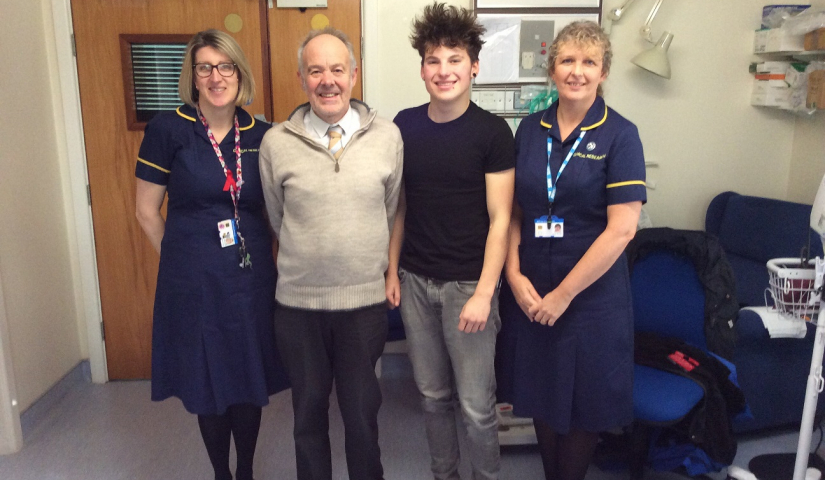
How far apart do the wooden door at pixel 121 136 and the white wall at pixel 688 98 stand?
2.04 feet

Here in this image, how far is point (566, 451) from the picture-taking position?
5.68 feet

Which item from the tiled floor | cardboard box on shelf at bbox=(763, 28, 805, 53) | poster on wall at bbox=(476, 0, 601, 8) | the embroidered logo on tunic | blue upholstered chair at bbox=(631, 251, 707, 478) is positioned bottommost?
the tiled floor

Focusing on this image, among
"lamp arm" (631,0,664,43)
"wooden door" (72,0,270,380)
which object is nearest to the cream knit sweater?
"wooden door" (72,0,270,380)

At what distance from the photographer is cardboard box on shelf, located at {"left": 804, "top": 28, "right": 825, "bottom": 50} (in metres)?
2.43

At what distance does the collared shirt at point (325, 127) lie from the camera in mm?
1565

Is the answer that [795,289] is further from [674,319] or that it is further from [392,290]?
[392,290]

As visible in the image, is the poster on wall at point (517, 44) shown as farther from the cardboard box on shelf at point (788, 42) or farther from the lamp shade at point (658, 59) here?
the cardboard box on shelf at point (788, 42)

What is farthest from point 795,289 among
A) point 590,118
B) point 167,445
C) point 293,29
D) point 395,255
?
point 167,445

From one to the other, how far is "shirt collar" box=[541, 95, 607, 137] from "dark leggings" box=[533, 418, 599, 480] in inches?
35.3

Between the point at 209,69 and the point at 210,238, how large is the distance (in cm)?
49

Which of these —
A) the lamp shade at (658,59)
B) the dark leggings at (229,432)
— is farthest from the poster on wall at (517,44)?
the dark leggings at (229,432)

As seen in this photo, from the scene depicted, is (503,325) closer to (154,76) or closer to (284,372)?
(284,372)

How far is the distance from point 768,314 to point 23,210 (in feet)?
10.1

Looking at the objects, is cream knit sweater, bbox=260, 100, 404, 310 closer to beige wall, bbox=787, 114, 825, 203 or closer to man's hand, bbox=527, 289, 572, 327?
man's hand, bbox=527, 289, 572, 327
